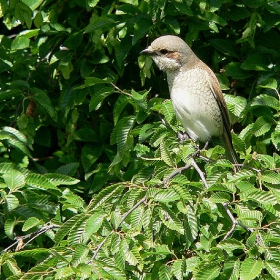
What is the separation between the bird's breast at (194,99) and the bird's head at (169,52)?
7 centimetres

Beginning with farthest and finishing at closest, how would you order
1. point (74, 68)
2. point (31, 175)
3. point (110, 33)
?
1. point (74, 68)
2. point (110, 33)
3. point (31, 175)

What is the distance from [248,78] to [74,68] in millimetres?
1274

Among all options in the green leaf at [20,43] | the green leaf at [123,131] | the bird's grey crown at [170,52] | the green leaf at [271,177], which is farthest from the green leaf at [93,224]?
the green leaf at [20,43]

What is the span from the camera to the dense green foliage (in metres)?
3.17

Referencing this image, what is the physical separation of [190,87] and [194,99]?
9 cm

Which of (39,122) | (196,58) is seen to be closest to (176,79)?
(196,58)

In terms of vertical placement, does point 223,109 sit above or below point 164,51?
below

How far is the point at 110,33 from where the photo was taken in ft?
15.4

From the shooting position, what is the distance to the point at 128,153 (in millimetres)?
4176

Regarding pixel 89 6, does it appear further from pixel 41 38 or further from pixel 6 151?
pixel 6 151

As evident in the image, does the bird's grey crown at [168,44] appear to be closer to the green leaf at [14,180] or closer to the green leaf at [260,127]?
the green leaf at [260,127]

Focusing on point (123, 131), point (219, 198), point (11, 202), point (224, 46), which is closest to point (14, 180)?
point (11, 202)

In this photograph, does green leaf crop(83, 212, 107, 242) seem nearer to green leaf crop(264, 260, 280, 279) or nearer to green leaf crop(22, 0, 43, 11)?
green leaf crop(264, 260, 280, 279)

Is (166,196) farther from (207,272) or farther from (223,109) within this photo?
(223,109)
